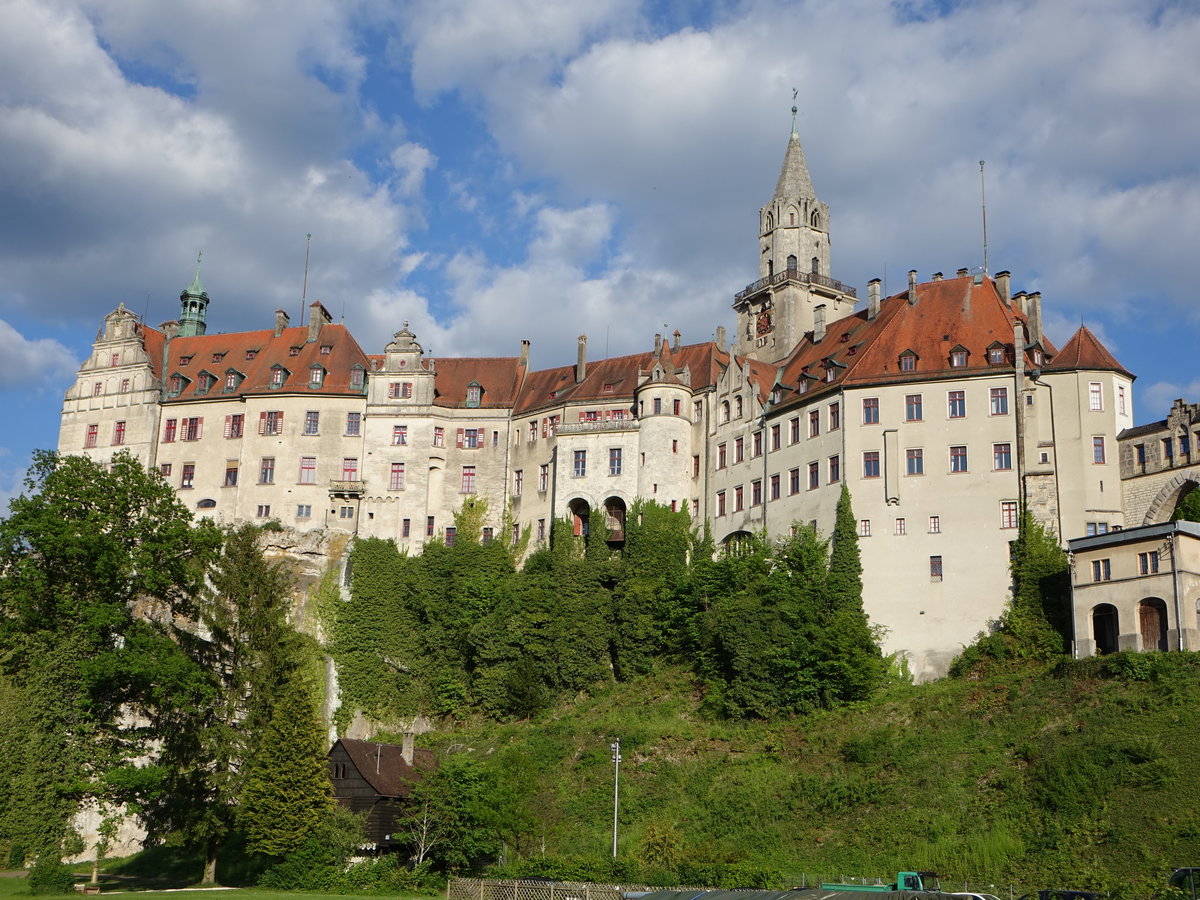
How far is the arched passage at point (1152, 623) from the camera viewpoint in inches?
2037

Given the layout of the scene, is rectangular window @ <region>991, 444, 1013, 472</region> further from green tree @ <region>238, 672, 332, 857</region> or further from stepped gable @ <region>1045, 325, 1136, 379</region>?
green tree @ <region>238, 672, 332, 857</region>

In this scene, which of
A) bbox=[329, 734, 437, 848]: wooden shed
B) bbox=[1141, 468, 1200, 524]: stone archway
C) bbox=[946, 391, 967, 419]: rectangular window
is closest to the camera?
bbox=[329, 734, 437, 848]: wooden shed

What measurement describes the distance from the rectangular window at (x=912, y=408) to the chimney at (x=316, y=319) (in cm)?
3714

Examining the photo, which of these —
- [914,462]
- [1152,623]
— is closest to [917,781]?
[1152,623]

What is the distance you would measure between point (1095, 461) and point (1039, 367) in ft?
16.4

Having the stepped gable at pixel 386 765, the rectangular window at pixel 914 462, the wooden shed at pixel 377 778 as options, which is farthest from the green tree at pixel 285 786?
the rectangular window at pixel 914 462

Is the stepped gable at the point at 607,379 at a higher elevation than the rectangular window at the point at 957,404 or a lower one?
higher

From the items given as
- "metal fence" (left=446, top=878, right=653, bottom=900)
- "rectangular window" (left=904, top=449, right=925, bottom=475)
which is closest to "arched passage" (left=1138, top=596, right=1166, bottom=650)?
"rectangular window" (left=904, top=449, right=925, bottom=475)

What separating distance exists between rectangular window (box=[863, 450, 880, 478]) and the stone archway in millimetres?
11672

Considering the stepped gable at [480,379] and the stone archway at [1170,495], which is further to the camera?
the stepped gable at [480,379]

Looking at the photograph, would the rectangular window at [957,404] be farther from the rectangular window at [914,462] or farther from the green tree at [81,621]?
the green tree at [81,621]

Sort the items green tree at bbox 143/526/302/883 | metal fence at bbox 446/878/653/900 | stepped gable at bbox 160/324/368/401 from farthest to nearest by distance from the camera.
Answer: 1. stepped gable at bbox 160/324/368/401
2. green tree at bbox 143/526/302/883
3. metal fence at bbox 446/878/653/900

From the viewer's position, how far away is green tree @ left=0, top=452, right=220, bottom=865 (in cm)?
4716

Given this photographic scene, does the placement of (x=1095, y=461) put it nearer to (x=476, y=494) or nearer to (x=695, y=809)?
(x=695, y=809)
